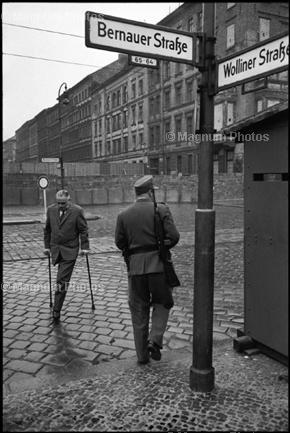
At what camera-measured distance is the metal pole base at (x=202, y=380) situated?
11.3 feet

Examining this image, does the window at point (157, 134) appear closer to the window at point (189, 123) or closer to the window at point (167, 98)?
the window at point (167, 98)

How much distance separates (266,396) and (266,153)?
6.46 ft

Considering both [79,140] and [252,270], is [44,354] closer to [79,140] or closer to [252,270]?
[252,270]

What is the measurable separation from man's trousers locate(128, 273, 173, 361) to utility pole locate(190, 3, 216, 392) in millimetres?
568

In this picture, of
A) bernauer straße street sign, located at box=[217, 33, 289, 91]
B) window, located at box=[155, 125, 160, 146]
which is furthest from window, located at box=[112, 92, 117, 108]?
bernauer straße street sign, located at box=[217, 33, 289, 91]

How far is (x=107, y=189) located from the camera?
114ft

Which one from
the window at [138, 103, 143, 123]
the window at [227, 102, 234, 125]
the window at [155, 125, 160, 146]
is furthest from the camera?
the window at [138, 103, 143, 123]

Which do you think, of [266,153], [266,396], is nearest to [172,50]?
[266,153]

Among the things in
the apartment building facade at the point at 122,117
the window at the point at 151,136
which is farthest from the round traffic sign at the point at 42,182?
the window at the point at 151,136

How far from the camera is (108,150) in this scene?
67.4 metres

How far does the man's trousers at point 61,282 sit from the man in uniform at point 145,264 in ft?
5.34

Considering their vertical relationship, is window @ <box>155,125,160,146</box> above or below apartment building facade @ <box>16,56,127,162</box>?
below

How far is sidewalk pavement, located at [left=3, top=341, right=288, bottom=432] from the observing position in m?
2.96

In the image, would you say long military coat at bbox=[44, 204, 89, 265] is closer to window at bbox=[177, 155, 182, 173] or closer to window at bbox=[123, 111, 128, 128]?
window at bbox=[177, 155, 182, 173]
